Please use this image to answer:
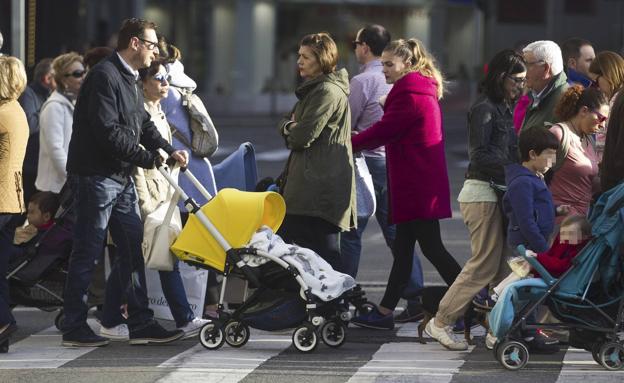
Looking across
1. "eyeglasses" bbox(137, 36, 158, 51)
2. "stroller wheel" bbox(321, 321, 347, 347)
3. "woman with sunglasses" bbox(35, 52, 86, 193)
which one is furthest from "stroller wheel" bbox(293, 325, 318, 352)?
"woman with sunglasses" bbox(35, 52, 86, 193)

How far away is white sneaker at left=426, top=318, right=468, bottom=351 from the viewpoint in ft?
30.6

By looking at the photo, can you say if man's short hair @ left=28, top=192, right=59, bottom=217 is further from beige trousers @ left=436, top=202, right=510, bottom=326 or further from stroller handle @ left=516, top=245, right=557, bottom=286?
stroller handle @ left=516, top=245, right=557, bottom=286

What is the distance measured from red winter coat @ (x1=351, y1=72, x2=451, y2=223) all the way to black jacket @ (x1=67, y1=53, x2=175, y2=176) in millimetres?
1473

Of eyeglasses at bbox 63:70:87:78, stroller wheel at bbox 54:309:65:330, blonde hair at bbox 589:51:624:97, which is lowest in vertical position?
stroller wheel at bbox 54:309:65:330

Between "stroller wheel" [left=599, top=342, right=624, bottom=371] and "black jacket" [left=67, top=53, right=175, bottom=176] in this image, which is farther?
"black jacket" [left=67, top=53, right=175, bottom=176]

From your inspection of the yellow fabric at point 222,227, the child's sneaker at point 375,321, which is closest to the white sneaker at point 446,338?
the child's sneaker at point 375,321

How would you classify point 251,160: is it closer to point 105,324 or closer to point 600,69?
point 105,324

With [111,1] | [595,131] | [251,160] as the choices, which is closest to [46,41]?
[251,160]

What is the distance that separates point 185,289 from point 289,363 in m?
1.68

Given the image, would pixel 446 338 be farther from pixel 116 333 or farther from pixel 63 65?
pixel 63 65

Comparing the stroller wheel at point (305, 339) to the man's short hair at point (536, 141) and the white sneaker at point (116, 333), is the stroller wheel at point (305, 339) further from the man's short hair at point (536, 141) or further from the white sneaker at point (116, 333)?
the man's short hair at point (536, 141)

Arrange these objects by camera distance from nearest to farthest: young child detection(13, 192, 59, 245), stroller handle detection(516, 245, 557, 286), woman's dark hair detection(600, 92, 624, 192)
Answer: stroller handle detection(516, 245, 557, 286) → woman's dark hair detection(600, 92, 624, 192) → young child detection(13, 192, 59, 245)

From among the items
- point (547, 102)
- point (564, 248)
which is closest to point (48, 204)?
point (547, 102)

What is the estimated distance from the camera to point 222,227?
933 centimetres
